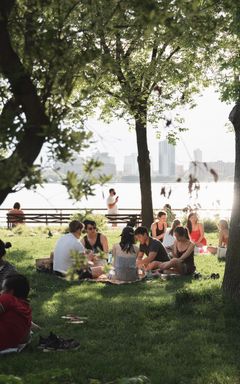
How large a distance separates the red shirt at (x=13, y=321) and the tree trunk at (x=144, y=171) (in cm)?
1583

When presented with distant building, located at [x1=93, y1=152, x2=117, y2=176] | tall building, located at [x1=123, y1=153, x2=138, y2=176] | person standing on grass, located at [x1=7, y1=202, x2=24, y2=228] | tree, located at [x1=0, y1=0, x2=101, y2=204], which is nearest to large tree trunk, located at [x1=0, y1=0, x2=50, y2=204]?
tree, located at [x1=0, y1=0, x2=101, y2=204]

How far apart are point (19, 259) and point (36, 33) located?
12.6 m

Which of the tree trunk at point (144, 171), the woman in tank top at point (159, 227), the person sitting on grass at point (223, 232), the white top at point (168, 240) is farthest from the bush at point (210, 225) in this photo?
the white top at point (168, 240)

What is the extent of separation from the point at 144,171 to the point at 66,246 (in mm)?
11916

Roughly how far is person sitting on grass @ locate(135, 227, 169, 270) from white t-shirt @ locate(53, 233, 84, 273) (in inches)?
63.7

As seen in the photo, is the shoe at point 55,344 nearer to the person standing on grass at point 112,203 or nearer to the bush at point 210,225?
the bush at point 210,225

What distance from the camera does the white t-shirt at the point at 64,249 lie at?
12133 mm

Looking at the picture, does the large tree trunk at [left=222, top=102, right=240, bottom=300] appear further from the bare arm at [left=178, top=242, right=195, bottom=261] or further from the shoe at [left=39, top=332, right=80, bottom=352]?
the shoe at [left=39, top=332, right=80, bottom=352]

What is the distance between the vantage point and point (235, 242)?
10.1 m

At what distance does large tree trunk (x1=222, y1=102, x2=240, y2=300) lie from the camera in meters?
9.86

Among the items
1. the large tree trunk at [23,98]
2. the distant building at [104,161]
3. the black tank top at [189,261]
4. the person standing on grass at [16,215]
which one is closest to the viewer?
the distant building at [104,161]

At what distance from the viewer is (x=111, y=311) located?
9656 mm

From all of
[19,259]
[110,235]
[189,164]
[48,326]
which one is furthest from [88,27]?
[110,235]

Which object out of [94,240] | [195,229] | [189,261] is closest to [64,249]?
[94,240]
